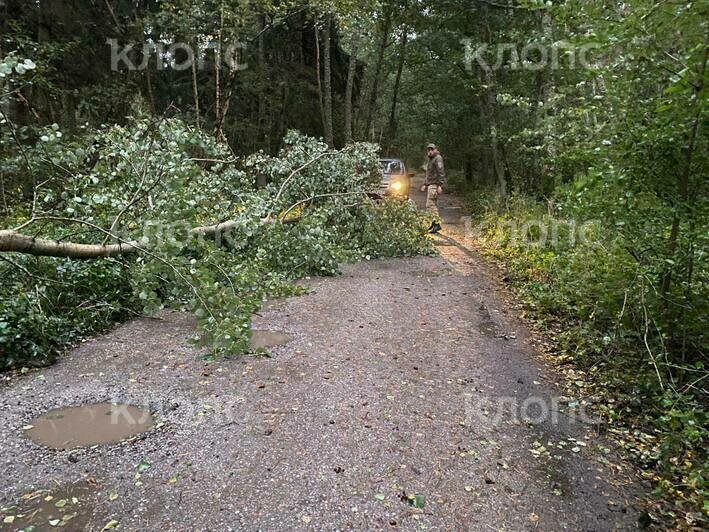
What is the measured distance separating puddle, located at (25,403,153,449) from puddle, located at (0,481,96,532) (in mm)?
567

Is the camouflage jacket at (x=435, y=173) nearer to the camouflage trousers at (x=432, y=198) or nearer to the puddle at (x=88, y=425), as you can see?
the camouflage trousers at (x=432, y=198)

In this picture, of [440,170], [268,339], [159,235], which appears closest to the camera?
[159,235]

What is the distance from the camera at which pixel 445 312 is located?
23.1 feet

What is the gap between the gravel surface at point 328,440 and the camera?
10.1ft

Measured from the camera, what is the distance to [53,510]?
305 centimetres

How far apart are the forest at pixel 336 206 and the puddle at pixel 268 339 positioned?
0.30 metres

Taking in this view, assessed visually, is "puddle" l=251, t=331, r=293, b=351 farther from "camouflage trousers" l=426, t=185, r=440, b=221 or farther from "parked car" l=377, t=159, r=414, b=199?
"parked car" l=377, t=159, r=414, b=199

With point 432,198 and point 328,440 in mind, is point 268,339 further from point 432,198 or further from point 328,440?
point 432,198

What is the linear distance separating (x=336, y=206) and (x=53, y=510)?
7.53 metres

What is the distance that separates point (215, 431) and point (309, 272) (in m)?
5.22

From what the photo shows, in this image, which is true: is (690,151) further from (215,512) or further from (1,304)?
(1,304)

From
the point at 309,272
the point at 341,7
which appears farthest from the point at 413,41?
the point at 309,272

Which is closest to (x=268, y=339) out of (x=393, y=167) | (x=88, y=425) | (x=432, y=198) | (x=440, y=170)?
(x=88, y=425)

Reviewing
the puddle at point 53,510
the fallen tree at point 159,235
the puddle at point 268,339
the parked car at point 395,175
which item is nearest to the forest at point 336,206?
the fallen tree at point 159,235
